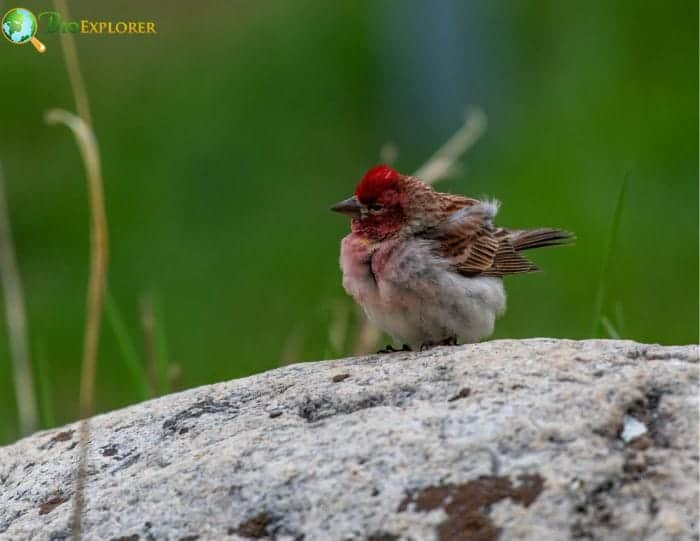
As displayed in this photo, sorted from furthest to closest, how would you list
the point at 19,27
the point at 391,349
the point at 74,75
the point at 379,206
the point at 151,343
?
the point at 19,27
the point at 151,343
the point at 379,206
the point at 391,349
the point at 74,75

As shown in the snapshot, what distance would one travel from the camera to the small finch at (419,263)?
4.69 m

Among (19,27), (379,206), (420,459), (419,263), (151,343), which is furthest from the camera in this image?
(19,27)

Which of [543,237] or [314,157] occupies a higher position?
[543,237]

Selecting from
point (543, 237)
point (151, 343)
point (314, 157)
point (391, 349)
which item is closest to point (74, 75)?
point (391, 349)

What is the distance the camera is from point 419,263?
186 inches

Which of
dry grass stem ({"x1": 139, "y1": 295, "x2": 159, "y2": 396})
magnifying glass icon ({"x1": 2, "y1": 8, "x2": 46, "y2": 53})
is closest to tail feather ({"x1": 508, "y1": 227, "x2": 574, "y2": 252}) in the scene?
dry grass stem ({"x1": 139, "y1": 295, "x2": 159, "y2": 396})

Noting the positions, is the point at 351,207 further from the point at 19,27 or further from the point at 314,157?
the point at 314,157

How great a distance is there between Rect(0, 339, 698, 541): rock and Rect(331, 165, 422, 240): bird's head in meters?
1.19

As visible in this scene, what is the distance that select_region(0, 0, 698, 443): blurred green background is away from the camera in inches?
316

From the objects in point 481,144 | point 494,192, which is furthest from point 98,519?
point 481,144

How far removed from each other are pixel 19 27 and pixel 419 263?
6.43 feet

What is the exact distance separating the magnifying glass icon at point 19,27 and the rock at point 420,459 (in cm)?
203

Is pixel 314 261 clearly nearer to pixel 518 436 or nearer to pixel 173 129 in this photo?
pixel 173 129

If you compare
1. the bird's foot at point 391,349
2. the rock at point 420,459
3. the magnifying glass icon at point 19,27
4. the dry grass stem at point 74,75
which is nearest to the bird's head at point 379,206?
the bird's foot at point 391,349
